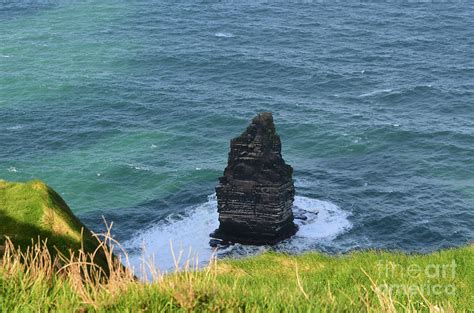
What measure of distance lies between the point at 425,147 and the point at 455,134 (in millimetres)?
6625

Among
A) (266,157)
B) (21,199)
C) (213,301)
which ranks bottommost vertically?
(266,157)

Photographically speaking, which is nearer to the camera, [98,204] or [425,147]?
[98,204]

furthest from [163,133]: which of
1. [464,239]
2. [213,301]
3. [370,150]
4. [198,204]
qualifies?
[213,301]

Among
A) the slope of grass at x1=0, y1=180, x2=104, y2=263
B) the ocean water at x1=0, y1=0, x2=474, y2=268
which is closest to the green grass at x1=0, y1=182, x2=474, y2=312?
the slope of grass at x1=0, y1=180, x2=104, y2=263

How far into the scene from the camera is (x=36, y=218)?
33.1m

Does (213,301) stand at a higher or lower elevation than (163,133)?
higher

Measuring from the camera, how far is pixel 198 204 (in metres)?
129

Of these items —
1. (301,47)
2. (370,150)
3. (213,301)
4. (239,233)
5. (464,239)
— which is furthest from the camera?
(301,47)

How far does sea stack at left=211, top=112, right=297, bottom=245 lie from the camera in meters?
118

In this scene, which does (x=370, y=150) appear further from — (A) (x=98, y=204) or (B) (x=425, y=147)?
(A) (x=98, y=204)

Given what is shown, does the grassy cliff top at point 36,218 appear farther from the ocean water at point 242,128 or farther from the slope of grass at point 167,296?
the ocean water at point 242,128

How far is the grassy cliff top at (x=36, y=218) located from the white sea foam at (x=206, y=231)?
243ft

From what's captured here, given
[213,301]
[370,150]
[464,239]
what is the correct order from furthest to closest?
1. [370,150]
2. [464,239]
3. [213,301]

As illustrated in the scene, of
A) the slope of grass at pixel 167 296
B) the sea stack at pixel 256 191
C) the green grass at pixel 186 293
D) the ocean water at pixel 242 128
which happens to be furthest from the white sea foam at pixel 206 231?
the slope of grass at pixel 167 296
